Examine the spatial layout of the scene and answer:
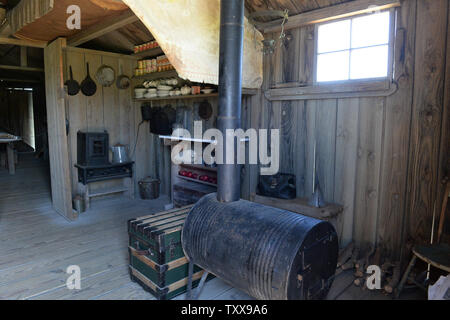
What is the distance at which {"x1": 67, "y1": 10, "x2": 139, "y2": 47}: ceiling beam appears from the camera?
9.34 ft

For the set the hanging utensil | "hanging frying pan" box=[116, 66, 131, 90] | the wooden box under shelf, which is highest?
"hanging frying pan" box=[116, 66, 131, 90]

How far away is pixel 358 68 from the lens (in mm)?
2596

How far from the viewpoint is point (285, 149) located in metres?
3.11

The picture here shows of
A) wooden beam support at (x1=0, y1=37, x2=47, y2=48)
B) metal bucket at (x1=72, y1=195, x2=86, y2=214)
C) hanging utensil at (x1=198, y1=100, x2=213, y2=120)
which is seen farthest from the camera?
metal bucket at (x1=72, y1=195, x2=86, y2=214)

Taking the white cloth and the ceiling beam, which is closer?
the white cloth

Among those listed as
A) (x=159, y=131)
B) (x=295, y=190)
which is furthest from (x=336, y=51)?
(x=159, y=131)

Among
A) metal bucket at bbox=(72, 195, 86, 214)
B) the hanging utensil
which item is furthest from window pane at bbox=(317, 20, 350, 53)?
metal bucket at bbox=(72, 195, 86, 214)

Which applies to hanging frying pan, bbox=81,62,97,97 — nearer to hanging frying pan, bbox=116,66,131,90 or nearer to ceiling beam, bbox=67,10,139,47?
hanging frying pan, bbox=116,66,131,90

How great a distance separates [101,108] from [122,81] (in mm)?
512

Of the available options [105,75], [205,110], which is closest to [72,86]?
[105,75]

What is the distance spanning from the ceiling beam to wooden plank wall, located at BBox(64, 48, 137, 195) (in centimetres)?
59

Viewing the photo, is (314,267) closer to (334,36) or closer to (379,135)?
(379,135)

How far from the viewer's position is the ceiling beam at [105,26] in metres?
2.85

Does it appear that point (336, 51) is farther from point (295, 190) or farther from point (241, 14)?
point (295, 190)
